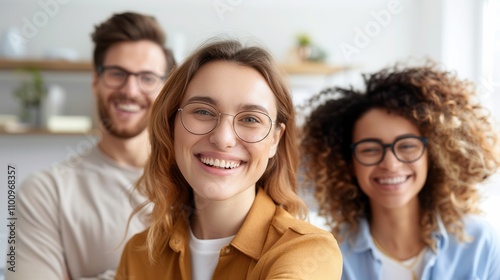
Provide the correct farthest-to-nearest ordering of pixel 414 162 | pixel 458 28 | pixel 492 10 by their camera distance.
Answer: pixel 458 28, pixel 492 10, pixel 414 162

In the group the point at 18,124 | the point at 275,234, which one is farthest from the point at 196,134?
the point at 18,124

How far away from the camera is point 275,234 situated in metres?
1.23

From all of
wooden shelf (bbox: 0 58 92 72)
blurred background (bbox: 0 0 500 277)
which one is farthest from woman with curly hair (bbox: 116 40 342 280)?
wooden shelf (bbox: 0 58 92 72)

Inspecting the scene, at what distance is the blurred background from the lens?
12.2 feet

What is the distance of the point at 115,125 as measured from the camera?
6.74 feet

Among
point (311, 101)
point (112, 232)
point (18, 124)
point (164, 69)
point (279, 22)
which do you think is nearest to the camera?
point (112, 232)

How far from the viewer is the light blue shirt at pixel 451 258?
1.68m

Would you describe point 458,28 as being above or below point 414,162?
Result: above

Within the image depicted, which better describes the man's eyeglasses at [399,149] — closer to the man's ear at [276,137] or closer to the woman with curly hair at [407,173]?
the woman with curly hair at [407,173]

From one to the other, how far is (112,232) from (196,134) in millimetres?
782

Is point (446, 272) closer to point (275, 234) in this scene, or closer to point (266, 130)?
point (275, 234)

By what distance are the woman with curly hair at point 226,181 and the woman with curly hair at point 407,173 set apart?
16.4 inches

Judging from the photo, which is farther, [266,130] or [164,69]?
[164,69]

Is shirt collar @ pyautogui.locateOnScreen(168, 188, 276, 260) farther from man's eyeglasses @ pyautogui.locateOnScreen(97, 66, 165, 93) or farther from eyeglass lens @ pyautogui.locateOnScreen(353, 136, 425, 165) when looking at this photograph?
man's eyeglasses @ pyautogui.locateOnScreen(97, 66, 165, 93)
